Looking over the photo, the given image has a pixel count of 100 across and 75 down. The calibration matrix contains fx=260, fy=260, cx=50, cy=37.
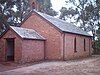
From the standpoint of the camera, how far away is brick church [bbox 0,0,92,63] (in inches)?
1228

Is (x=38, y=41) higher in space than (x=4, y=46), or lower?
higher

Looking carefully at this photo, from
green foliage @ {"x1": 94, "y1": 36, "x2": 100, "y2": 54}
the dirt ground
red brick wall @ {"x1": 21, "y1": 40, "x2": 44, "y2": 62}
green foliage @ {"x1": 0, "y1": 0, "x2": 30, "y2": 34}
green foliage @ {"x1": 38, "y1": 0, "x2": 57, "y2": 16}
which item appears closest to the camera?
the dirt ground

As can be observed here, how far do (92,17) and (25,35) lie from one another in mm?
32033

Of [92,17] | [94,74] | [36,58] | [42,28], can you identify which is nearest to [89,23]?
[92,17]

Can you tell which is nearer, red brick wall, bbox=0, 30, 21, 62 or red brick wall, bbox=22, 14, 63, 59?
red brick wall, bbox=0, 30, 21, 62

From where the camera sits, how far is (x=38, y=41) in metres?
34.4

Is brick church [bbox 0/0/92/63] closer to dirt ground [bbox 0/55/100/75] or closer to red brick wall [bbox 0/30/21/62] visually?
Answer: red brick wall [bbox 0/30/21/62]

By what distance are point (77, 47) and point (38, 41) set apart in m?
9.24

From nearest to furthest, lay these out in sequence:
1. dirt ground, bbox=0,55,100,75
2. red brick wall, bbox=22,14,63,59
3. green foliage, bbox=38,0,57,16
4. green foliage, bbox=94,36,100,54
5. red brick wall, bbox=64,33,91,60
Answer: dirt ground, bbox=0,55,100,75 < red brick wall, bbox=22,14,63,59 < red brick wall, bbox=64,33,91,60 < green foliage, bbox=94,36,100,54 < green foliage, bbox=38,0,57,16

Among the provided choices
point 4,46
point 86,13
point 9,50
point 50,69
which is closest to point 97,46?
point 86,13

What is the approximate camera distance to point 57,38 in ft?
116

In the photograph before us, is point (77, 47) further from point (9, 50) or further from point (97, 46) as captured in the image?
point (97, 46)

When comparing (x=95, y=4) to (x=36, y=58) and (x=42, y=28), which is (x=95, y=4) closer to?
(x=42, y=28)

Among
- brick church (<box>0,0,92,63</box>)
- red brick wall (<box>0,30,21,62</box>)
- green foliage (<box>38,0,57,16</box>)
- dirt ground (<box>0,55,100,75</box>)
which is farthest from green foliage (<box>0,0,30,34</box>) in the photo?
dirt ground (<box>0,55,100,75</box>)
